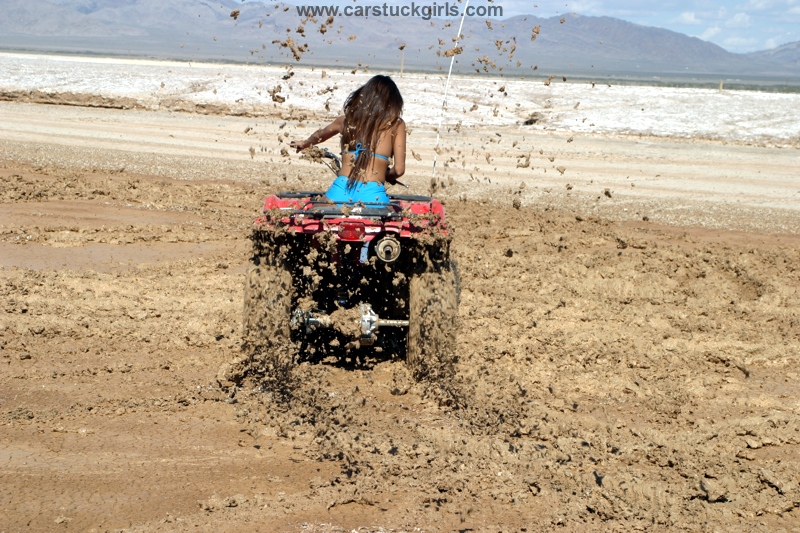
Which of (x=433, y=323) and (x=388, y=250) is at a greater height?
(x=388, y=250)

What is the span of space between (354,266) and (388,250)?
44 cm

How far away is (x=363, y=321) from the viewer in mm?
5078

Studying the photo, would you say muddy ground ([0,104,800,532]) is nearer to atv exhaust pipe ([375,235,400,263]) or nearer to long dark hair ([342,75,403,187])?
atv exhaust pipe ([375,235,400,263])

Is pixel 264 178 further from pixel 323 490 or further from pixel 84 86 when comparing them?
Result: pixel 84 86

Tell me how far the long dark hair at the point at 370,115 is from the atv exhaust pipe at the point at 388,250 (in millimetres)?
680

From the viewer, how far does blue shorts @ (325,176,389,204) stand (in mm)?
5301

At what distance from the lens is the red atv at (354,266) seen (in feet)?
16.1

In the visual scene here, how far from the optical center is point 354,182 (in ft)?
17.6

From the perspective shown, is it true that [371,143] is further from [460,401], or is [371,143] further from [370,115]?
[460,401]

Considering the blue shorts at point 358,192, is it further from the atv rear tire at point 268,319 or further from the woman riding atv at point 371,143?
the atv rear tire at point 268,319

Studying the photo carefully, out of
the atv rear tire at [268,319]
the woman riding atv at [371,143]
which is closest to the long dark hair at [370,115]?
the woman riding atv at [371,143]

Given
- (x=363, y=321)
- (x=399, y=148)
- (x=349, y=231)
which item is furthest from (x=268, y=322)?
(x=399, y=148)

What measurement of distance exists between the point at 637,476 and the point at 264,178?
1030cm

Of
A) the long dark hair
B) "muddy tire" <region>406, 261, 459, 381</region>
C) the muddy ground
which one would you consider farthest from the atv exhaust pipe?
the muddy ground
